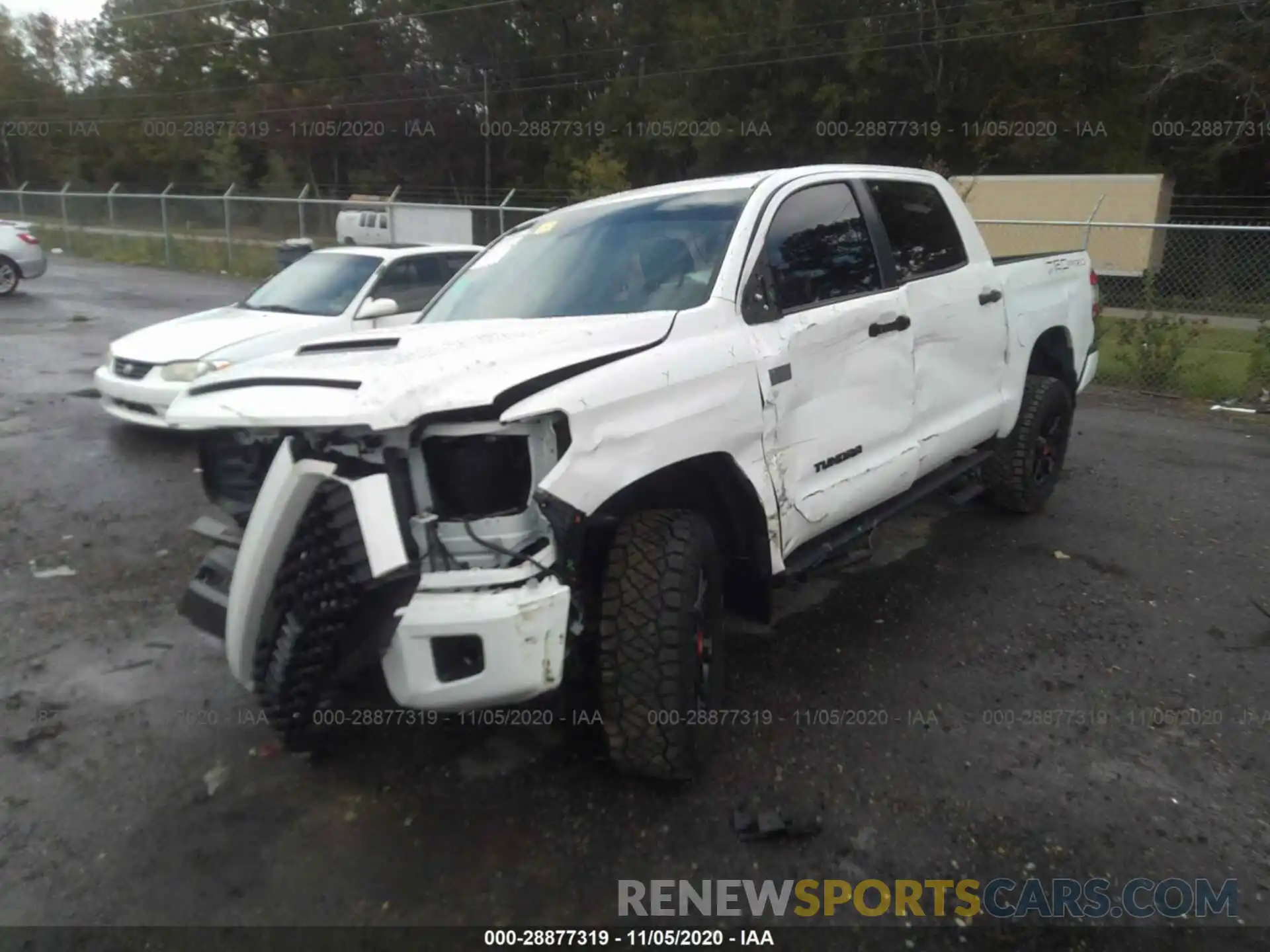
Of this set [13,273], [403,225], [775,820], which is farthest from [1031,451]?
[403,225]

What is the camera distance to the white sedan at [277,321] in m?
7.57

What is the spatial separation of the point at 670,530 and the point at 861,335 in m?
1.41

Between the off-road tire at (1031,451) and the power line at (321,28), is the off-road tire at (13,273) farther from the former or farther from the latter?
the power line at (321,28)

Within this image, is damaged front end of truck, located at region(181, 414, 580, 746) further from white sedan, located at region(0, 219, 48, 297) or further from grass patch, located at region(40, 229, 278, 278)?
grass patch, located at region(40, 229, 278, 278)

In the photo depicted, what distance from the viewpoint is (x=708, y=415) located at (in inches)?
127

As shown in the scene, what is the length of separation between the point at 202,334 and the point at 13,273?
11.9 meters

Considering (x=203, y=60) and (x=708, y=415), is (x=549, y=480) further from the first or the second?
(x=203, y=60)

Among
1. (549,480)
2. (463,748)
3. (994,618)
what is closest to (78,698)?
(463,748)

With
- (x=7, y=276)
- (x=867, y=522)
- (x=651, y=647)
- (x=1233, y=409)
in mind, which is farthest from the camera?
(x=7, y=276)

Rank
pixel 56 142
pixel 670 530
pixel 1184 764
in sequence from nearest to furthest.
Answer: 1. pixel 670 530
2. pixel 1184 764
3. pixel 56 142

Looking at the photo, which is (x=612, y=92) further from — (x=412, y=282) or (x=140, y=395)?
(x=140, y=395)

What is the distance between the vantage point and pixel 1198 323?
1005 cm

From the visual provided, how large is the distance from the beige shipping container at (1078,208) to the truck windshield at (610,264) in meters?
14.4

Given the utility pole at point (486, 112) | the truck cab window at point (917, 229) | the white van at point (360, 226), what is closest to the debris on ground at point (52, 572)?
the truck cab window at point (917, 229)
